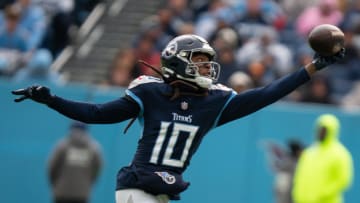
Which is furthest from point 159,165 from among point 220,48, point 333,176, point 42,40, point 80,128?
point 42,40

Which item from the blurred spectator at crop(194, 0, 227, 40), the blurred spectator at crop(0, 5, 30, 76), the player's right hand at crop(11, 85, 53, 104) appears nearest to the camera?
the player's right hand at crop(11, 85, 53, 104)

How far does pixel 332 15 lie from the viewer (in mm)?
13805

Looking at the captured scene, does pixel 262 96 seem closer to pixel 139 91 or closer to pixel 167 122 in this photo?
pixel 167 122

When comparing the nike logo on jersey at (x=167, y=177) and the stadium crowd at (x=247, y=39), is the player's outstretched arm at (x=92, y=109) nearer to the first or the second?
the nike logo on jersey at (x=167, y=177)

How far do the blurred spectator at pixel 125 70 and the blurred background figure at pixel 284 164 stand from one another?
1.86 meters

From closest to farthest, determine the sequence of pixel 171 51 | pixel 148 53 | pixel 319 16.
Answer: pixel 171 51, pixel 319 16, pixel 148 53

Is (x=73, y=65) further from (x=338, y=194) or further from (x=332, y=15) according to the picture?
(x=338, y=194)

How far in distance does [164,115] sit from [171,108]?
0.21 feet

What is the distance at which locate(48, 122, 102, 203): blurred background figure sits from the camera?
12.8 m

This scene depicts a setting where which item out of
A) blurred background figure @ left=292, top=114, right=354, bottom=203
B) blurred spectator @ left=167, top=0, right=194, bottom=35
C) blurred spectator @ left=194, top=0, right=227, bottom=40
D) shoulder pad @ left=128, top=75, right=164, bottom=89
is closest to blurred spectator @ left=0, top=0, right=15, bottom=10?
blurred spectator @ left=167, top=0, right=194, bottom=35

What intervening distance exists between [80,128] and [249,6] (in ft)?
9.17

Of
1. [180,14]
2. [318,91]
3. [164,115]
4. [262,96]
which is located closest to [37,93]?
[164,115]

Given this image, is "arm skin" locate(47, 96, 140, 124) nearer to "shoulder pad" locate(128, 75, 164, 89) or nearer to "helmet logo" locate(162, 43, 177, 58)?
"shoulder pad" locate(128, 75, 164, 89)

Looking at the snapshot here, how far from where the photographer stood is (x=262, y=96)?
275 inches
